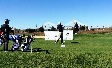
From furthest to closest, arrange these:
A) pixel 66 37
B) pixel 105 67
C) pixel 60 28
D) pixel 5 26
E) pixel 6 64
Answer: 1. pixel 66 37
2. pixel 60 28
3. pixel 5 26
4. pixel 6 64
5. pixel 105 67

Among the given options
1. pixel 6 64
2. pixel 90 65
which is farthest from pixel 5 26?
pixel 90 65

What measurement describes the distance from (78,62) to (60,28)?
1584 centimetres

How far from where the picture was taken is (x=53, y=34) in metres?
40.3

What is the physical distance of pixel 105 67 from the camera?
39.3 ft

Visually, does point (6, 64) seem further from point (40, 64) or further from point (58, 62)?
point (58, 62)

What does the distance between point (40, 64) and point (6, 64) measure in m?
1.43

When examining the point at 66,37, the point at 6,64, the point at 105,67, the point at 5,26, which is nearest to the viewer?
the point at 105,67

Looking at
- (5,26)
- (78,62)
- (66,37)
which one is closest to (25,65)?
(78,62)

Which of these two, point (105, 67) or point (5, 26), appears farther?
point (5, 26)

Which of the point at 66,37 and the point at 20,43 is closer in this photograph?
the point at 20,43

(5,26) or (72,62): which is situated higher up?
(5,26)

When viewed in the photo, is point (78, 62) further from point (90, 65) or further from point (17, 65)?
point (17, 65)

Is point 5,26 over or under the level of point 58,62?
over

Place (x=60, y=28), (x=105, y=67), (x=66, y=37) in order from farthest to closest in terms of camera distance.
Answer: (x=66, y=37), (x=60, y=28), (x=105, y=67)
